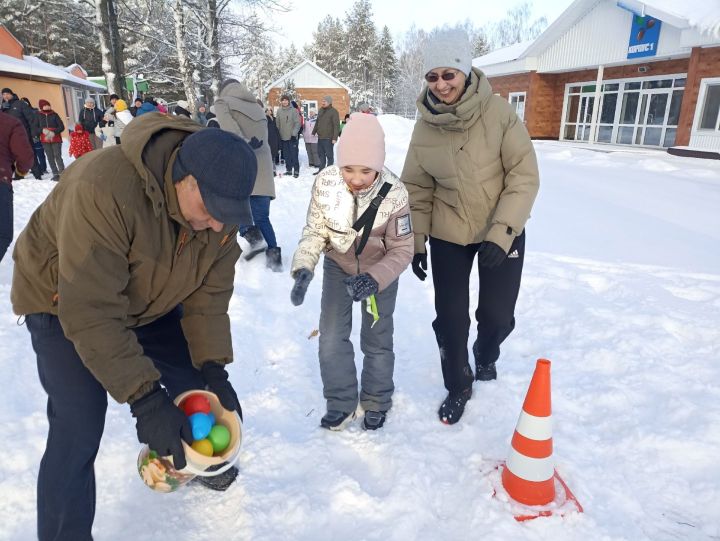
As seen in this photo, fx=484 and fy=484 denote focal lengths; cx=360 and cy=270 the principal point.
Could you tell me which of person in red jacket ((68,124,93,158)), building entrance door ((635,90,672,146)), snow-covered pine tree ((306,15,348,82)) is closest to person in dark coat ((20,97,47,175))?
person in red jacket ((68,124,93,158))

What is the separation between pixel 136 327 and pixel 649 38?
20037 millimetres

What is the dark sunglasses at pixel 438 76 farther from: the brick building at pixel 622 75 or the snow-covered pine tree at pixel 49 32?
the snow-covered pine tree at pixel 49 32

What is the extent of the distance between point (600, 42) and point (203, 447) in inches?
866

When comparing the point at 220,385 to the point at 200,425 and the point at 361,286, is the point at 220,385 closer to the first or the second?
the point at 200,425

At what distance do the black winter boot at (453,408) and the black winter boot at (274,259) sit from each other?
3177 millimetres

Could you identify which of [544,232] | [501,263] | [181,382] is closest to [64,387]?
[181,382]

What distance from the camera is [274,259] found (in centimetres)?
568

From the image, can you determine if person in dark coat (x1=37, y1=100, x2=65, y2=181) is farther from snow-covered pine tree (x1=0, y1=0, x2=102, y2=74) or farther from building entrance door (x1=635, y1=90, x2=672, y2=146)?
snow-covered pine tree (x1=0, y1=0, x2=102, y2=74)

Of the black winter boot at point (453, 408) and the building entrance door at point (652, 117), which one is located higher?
the building entrance door at point (652, 117)

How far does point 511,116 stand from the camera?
2.70m

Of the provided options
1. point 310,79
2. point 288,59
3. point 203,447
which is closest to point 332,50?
point 288,59

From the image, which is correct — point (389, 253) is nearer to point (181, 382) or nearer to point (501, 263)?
point (501, 263)

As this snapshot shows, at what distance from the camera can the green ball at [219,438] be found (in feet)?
6.52

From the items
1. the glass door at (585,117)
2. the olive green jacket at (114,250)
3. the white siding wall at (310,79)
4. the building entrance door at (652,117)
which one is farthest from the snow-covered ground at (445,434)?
the white siding wall at (310,79)
